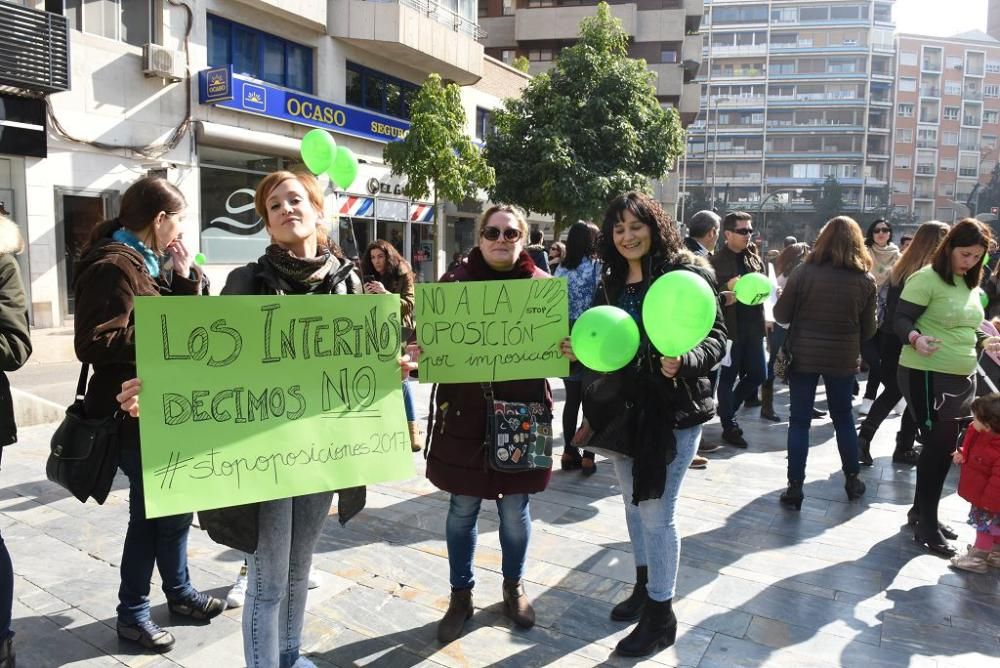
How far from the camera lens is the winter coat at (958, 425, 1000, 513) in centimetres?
373

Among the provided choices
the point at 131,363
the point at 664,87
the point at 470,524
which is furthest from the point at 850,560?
the point at 664,87

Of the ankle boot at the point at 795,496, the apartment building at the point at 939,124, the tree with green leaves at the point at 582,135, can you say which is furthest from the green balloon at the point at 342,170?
the apartment building at the point at 939,124

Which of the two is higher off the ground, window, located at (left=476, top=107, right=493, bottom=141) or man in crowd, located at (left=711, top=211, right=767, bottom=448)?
window, located at (left=476, top=107, right=493, bottom=141)

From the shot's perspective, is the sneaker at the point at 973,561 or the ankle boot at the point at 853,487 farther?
the ankle boot at the point at 853,487

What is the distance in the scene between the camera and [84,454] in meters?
2.53

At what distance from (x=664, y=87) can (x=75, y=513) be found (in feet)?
123

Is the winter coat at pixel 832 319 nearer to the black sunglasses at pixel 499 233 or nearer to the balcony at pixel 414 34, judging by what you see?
the black sunglasses at pixel 499 233

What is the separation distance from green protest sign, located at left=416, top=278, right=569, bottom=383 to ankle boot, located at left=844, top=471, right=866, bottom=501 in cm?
314

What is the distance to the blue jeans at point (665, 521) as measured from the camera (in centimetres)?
279

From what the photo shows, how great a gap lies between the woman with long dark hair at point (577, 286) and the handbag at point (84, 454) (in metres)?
2.52

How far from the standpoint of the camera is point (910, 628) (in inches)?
123

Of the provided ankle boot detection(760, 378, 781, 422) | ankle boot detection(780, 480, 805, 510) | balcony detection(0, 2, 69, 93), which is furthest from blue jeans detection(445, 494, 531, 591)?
balcony detection(0, 2, 69, 93)

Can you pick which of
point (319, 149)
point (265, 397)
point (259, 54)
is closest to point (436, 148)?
point (259, 54)

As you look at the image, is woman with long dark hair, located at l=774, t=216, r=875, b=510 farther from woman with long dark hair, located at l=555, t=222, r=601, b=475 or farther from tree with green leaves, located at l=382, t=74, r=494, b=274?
tree with green leaves, located at l=382, t=74, r=494, b=274
